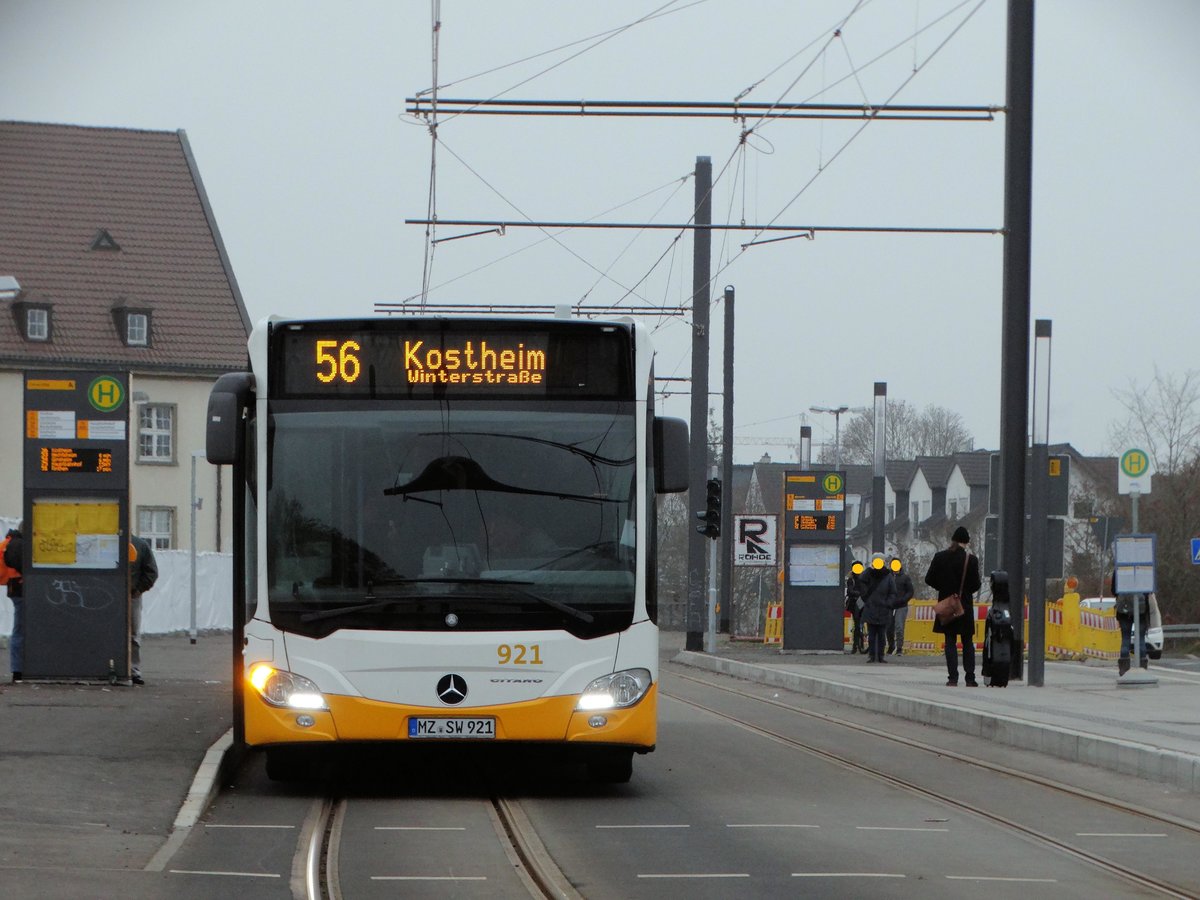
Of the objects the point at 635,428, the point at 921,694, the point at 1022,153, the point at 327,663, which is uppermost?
the point at 1022,153

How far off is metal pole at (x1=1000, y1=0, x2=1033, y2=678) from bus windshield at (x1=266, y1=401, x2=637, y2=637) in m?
11.1

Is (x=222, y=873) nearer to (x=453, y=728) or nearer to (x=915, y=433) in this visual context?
(x=453, y=728)

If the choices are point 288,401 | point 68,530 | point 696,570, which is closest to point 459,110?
point 68,530

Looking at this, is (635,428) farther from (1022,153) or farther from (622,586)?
(1022,153)

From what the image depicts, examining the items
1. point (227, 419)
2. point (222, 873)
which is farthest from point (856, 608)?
point (222, 873)

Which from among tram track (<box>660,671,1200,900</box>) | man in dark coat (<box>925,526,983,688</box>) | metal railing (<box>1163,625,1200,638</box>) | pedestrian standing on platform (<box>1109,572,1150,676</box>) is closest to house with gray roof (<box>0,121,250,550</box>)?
metal railing (<box>1163,625,1200,638</box>)

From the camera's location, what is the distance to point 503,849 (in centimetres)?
947

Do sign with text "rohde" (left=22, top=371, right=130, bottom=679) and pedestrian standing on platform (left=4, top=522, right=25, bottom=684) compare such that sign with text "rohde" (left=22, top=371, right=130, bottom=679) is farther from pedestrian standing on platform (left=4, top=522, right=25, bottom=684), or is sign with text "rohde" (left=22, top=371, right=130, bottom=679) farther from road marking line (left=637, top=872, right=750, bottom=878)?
road marking line (left=637, top=872, right=750, bottom=878)

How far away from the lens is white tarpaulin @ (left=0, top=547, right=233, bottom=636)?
40344mm

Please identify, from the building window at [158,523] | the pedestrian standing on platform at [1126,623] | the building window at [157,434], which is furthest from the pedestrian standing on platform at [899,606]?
the building window at [157,434]

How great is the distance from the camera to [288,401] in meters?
11.7

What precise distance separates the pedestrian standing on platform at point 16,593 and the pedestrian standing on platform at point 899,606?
51.6ft

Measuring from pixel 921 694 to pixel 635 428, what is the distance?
985cm

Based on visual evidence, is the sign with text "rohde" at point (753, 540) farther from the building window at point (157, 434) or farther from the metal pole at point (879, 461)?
the building window at point (157, 434)
